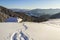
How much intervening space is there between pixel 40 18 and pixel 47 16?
461mm

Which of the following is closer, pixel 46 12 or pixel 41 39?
pixel 41 39

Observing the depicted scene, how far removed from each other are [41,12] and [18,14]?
218cm

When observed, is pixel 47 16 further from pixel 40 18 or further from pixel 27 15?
pixel 27 15

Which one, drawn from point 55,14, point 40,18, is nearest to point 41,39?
point 40,18

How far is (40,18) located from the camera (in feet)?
30.2

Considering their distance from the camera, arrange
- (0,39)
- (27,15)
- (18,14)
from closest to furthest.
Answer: (0,39) → (27,15) → (18,14)

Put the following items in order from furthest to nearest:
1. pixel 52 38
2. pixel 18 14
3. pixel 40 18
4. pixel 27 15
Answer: pixel 18 14 → pixel 27 15 → pixel 40 18 → pixel 52 38

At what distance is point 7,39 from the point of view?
11.3 feet

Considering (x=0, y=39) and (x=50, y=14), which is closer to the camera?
(x=0, y=39)

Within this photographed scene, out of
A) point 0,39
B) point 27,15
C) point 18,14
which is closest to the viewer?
point 0,39

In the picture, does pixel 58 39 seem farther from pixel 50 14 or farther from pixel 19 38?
pixel 50 14

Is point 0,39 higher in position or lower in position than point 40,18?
higher

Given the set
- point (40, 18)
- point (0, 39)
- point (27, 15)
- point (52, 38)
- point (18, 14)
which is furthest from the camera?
point (18, 14)

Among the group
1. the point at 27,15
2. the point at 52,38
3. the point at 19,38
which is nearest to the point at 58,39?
the point at 52,38
